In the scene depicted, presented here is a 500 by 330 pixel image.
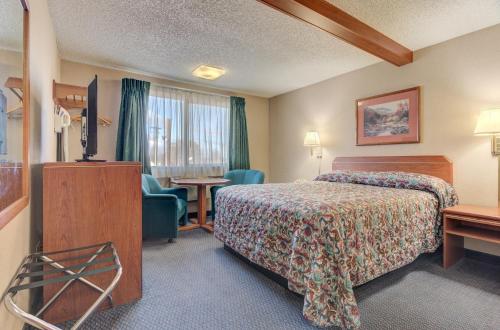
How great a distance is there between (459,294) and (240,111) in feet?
13.6

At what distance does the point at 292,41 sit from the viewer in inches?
117

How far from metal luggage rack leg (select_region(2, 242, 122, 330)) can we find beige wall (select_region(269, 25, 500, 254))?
3.43m

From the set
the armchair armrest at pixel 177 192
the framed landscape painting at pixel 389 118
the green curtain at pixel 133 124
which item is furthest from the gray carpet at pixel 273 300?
the green curtain at pixel 133 124

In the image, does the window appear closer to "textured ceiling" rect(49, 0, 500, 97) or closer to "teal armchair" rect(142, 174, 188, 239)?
"textured ceiling" rect(49, 0, 500, 97)

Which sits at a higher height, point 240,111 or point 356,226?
point 240,111

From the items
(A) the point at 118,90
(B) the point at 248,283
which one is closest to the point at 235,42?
(A) the point at 118,90

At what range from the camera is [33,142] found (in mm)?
1723

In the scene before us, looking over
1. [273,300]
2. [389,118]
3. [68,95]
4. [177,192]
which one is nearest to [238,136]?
[177,192]

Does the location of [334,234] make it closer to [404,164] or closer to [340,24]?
[340,24]

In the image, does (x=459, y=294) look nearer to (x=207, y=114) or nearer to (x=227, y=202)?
(x=227, y=202)

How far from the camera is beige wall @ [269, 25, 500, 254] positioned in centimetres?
264

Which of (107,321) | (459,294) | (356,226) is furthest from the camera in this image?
(459,294)

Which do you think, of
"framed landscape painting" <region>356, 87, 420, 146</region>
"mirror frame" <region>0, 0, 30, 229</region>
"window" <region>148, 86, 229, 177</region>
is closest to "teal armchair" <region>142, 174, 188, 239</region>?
"window" <region>148, 86, 229, 177</region>

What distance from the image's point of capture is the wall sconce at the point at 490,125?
2396mm
